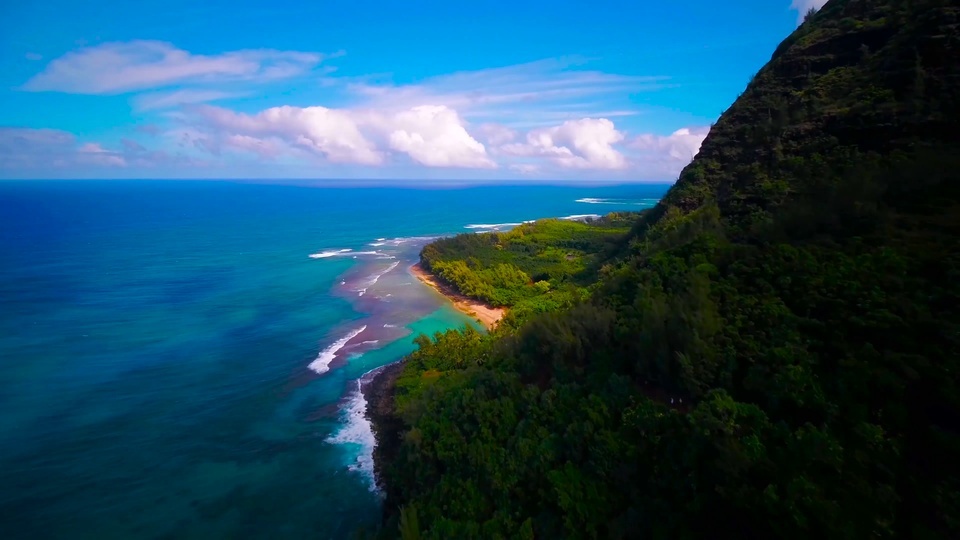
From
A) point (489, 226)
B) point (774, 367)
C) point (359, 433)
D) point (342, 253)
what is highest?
point (774, 367)

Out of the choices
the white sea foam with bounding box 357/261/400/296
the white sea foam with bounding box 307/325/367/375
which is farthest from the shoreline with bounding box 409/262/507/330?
the white sea foam with bounding box 307/325/367/375

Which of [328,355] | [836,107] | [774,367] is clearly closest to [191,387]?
[328,355]

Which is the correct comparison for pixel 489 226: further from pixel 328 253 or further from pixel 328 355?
pixel 328 355

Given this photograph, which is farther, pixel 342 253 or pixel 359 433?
pixel 342 253

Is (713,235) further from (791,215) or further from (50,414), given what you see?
(50,414)

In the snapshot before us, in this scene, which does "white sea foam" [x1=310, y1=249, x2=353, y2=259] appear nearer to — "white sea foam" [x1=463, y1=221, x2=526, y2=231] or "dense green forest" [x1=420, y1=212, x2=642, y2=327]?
"dense green forest" [x1=420, y1=212, x2=642, y2=327]

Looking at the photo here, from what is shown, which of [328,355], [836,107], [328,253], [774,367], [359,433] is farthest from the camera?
[328,253]

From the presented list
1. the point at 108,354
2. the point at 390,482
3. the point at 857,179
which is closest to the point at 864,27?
the point at 857,179
